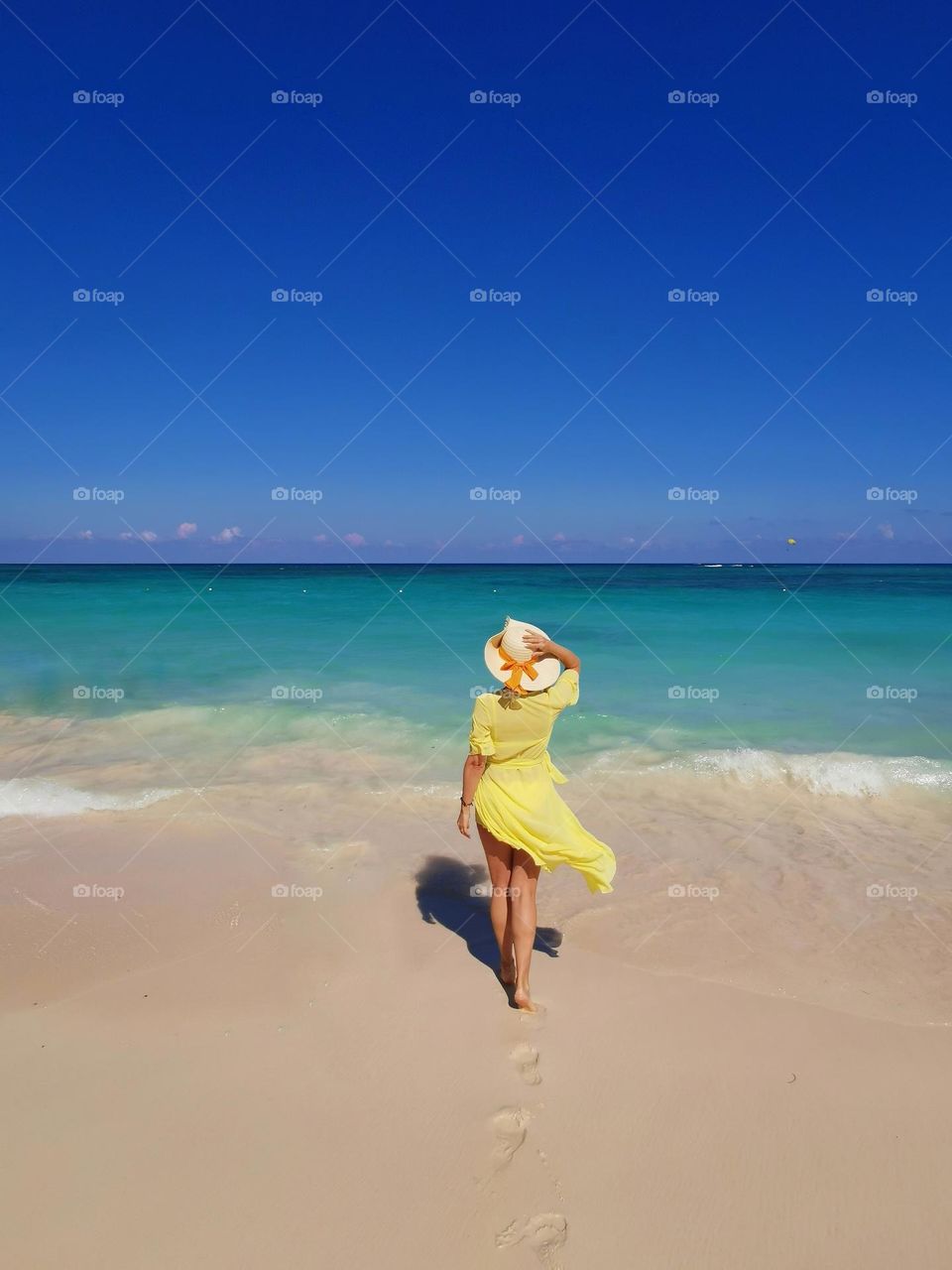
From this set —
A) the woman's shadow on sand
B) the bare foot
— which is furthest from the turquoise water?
the bare foot

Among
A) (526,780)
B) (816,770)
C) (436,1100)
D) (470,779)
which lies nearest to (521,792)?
(526,780)

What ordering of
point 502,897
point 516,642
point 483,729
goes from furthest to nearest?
point 502,897
point 483,729
point 516,642

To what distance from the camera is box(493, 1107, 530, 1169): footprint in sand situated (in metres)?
2.98

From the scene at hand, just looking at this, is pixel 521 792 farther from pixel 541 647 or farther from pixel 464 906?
pixel 464 906

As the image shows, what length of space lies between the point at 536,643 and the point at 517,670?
0.56ft

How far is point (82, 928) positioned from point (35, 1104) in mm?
1606

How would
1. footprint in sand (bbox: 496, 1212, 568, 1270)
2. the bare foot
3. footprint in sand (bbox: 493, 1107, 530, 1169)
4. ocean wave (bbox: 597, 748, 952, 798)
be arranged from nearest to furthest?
footprint in sand (bbox: 496, 1212, 568, 1270), footprint in sand (bbox: 493, 1107, 530, 1169), the bare foot, ocean wave (bbox: 597, 748, 952, 798)

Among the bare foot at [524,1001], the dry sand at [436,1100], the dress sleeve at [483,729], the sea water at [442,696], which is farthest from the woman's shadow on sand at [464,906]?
the sea water at [442,696]

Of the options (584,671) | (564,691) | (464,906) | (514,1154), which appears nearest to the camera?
(514,1154)

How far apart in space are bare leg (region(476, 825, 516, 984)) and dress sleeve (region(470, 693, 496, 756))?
0.48 meters

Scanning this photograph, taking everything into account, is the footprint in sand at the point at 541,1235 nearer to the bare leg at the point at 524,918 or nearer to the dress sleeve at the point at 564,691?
the bare leg at the point at 524,918

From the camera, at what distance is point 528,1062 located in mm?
3510

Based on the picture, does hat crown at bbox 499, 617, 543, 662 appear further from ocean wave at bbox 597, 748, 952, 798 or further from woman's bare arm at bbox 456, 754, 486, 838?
ocean wave at bbox 597, 748, 952, 798

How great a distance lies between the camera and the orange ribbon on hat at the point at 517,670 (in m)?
3.82
